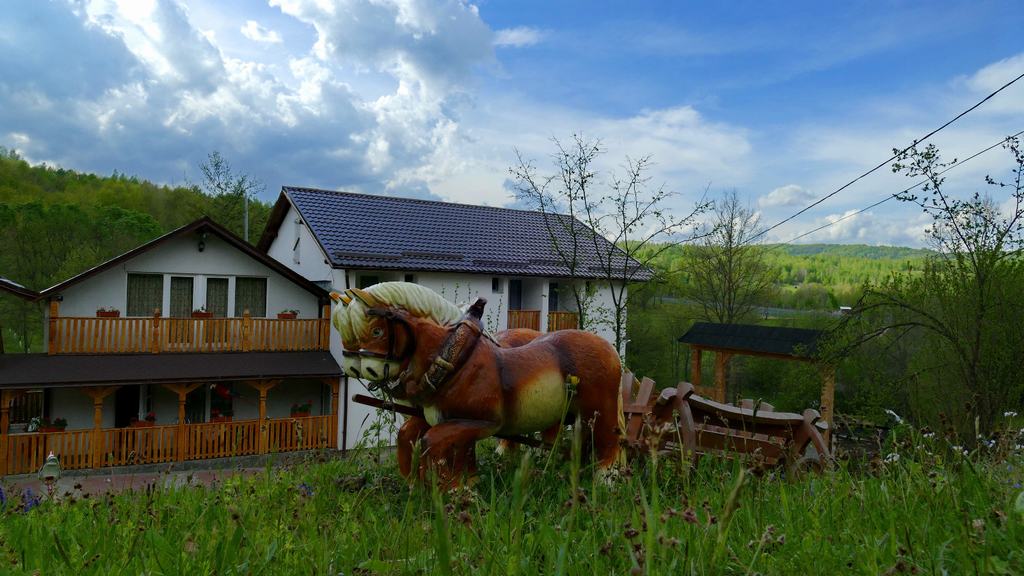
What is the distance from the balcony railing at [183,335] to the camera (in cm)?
1616

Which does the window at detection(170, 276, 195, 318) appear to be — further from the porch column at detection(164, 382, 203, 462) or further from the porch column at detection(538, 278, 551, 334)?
the porch column at detection(538, 278, 551, 334)

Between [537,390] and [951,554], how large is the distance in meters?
2.94

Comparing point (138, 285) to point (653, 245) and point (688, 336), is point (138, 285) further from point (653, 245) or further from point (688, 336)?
point (688, 336)

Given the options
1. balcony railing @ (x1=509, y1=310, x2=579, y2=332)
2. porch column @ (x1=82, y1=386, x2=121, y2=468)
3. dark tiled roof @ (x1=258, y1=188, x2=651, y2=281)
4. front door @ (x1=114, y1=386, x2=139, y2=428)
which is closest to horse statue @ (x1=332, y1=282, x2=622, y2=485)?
dark tiled roof @ (x1=258, y1=188, x2=651, y2=281)

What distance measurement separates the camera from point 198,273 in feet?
60.0

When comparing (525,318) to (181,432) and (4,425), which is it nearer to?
A: (181,432)

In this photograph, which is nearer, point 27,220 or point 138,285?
point 138,285

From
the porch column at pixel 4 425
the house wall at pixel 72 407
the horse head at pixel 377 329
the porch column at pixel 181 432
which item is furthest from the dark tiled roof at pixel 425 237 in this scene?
the horse head at pixel 377 329

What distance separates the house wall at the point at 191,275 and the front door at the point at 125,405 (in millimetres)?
2245

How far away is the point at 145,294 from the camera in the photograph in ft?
58.4

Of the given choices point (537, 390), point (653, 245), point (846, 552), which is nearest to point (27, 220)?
point (653, 245)

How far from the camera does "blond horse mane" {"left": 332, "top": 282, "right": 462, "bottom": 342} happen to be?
4516mm

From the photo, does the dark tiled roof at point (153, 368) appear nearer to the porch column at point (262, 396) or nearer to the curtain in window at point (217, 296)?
the porch column at point (262, 396)

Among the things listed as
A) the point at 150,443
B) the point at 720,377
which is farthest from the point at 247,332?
the point at 720,377
